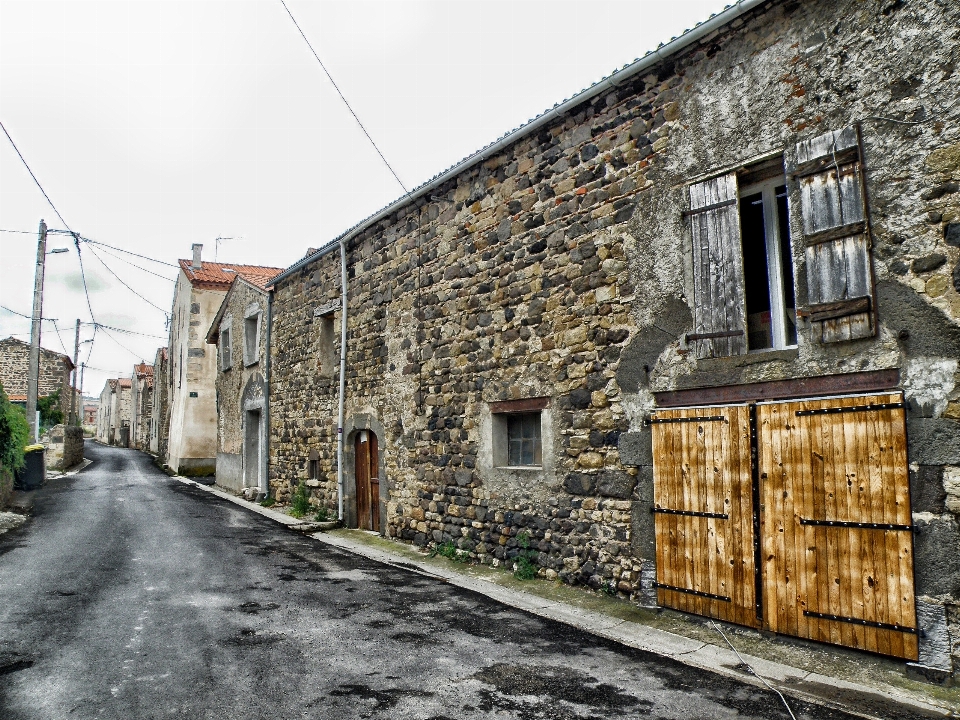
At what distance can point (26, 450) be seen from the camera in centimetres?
1408

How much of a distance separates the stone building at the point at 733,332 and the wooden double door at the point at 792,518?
0.05 feet

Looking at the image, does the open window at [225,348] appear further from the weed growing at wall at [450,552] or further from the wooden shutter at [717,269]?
the wooden shutter at [717,269]

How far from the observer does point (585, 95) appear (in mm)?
6285

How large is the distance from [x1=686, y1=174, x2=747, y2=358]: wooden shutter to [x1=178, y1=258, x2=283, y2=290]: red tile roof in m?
17.5

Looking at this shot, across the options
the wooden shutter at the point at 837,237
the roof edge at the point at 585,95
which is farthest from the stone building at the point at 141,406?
the wooden shutter at the point at 837,237

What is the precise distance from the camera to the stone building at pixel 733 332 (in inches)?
161

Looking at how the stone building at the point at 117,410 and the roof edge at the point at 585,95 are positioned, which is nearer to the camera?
the roof edge at the point at 585,95

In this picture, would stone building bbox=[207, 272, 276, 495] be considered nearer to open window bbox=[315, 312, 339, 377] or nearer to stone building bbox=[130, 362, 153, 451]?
open window bbox=[315, 312, 339, 377]

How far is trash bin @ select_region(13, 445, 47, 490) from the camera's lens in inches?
547

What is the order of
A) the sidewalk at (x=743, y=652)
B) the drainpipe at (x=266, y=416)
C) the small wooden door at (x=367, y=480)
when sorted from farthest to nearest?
the drainpipe at (x=266, y=416) → the small wooden door at (x=367, y=480) → the sidewalk at (x=743, y=652)

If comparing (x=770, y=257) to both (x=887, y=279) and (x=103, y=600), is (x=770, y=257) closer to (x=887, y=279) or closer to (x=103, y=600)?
(x=887, y=279)

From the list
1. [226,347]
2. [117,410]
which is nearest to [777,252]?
[226,347]

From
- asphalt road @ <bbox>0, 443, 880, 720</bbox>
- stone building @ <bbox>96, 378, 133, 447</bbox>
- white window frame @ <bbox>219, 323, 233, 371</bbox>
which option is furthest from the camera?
stone building @ <bbox>96, 378, 133, 447</bbox>

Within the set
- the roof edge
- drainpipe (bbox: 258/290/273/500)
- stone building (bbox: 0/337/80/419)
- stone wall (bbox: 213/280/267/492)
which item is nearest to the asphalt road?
the roof edge
